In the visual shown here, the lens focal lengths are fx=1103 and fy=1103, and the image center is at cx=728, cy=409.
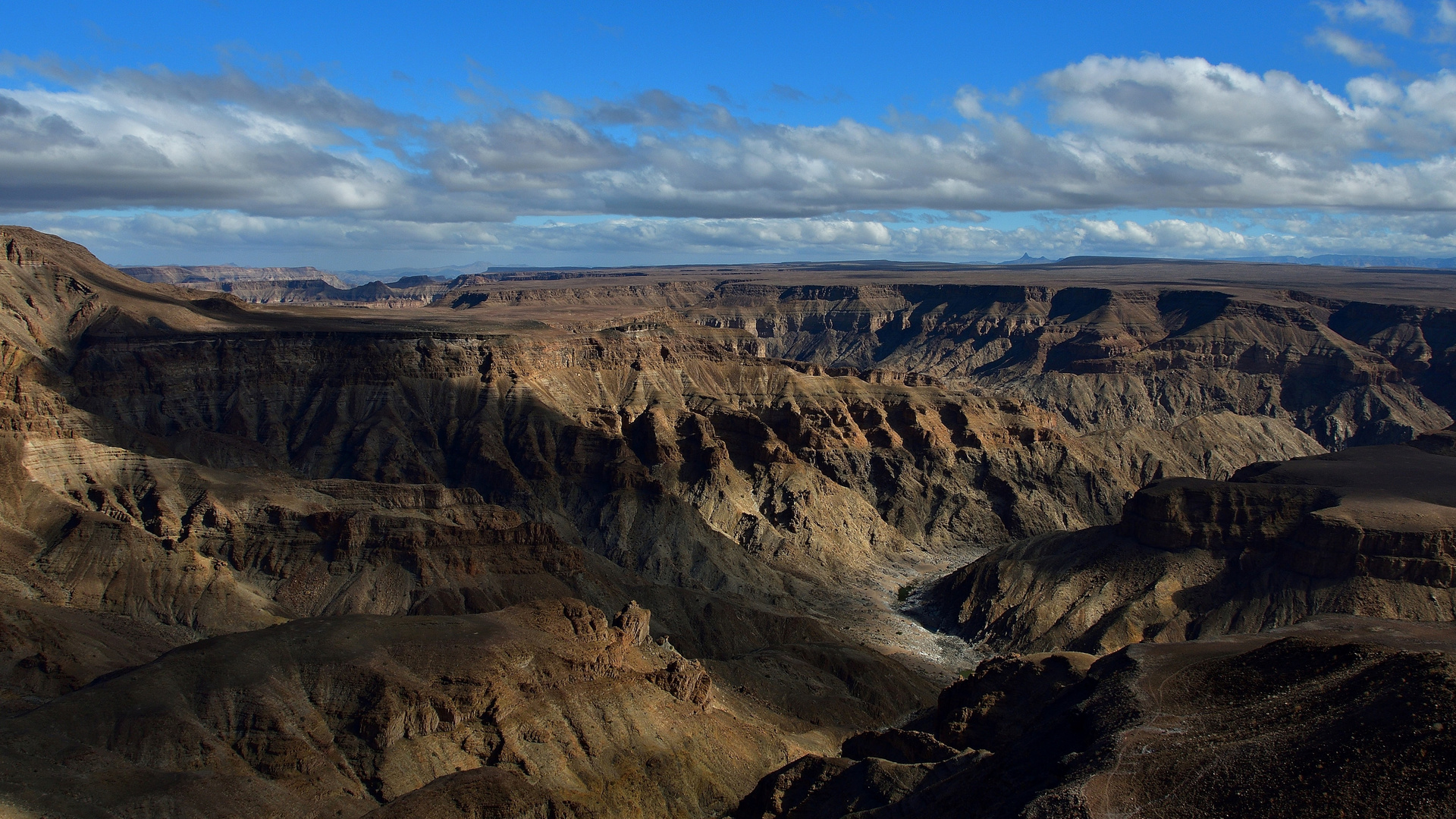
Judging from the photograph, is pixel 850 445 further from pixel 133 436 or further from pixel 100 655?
pixel 100 655

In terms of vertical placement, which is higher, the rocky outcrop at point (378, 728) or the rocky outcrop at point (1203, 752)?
the rocky outcrop at point (1203, 752)

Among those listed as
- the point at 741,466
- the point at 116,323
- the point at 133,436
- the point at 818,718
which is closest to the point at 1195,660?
the point at 818,718

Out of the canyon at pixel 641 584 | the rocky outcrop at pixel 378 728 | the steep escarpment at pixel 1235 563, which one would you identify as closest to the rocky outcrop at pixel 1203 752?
the canyon at pixel 641 584

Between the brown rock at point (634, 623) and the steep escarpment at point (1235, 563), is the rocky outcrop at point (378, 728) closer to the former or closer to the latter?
the brown rock at point (634, 623)

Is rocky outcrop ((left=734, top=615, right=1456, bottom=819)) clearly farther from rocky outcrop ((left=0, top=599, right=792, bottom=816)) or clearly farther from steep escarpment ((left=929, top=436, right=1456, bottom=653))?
steep escarpment ((left=929, top=436, right=1456, bottom=653))

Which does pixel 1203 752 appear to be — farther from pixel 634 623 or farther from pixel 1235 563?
pixel 1235 563
